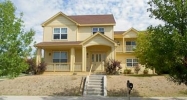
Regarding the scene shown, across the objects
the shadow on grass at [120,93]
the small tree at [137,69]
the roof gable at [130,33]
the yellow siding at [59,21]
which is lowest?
the shadow on grass at [120,93]

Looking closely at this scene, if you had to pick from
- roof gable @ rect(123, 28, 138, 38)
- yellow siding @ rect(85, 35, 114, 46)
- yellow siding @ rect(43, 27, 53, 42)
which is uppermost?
roof gable @ rect(123, 28, 138, 38)

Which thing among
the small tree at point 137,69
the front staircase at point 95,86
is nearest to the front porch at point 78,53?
the small tree at point 137,69

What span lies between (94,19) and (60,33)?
16.7 feet

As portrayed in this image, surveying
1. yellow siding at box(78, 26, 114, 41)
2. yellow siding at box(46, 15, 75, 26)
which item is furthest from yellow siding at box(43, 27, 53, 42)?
yellow siding at box(78, 26, 114, 41)

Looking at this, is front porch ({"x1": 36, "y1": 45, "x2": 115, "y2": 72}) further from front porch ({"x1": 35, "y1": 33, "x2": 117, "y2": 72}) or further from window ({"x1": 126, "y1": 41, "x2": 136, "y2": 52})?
window ({"x1": 126, "y1": 41, "x2": 136, "y2": 52})

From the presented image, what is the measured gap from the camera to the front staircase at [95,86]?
1878 cm

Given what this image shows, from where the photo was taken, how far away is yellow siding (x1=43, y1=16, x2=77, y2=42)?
1240 inches

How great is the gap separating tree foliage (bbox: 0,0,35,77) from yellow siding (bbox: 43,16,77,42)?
56.0 ft

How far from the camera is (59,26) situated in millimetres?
31672

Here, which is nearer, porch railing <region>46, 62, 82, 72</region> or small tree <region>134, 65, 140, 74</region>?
porch railing <region>46, 62, 82, 72</region>

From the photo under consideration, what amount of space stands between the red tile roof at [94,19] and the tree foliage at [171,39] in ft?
58.3

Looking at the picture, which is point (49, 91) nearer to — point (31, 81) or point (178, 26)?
point (31, 81)

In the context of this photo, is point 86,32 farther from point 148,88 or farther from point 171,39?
point 171,39

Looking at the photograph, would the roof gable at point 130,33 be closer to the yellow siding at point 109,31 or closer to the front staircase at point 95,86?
the yellow siding at point 109,31
